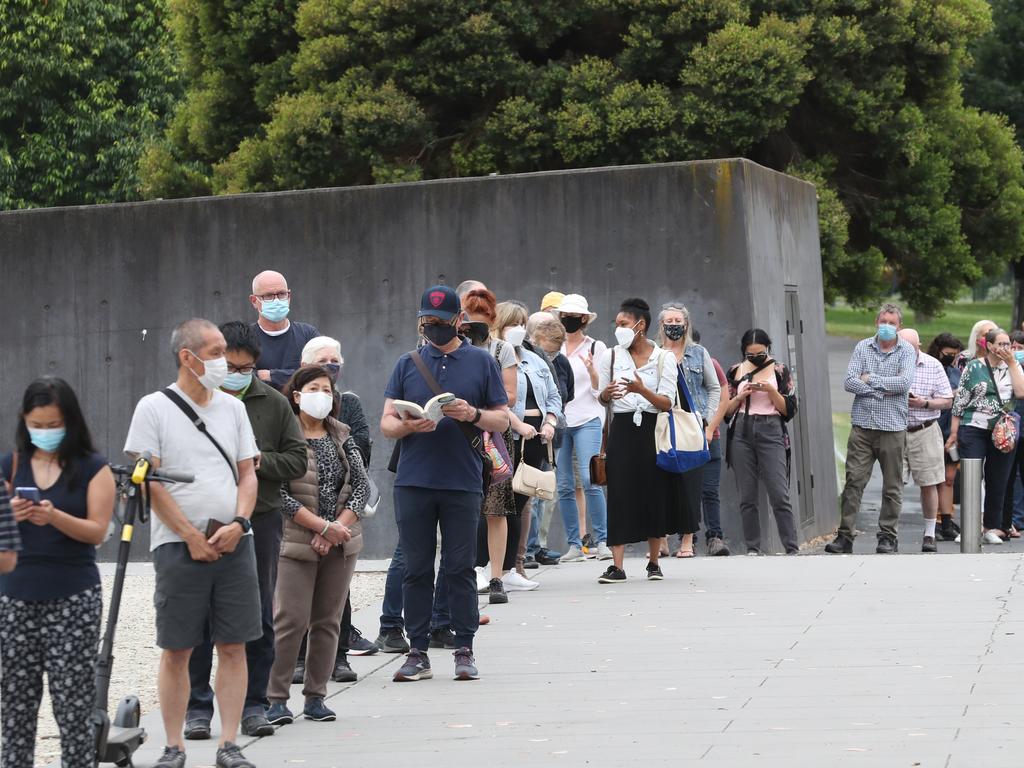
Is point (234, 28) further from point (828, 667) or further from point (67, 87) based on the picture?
point (828, 667)

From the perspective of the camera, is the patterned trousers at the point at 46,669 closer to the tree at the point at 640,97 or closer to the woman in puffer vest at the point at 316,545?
the woman in puffer vest at the point at 316,545

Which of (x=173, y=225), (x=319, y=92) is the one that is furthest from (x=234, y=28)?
(x=173, y=225)

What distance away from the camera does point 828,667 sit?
334 inches

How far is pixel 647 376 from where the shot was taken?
450 inches

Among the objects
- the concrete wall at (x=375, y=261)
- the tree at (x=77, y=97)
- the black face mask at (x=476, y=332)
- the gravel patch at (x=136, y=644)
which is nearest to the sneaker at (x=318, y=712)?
the gravel patch at (x=136, y=644)

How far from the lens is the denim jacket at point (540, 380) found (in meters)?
11.4

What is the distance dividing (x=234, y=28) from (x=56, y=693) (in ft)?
64.2

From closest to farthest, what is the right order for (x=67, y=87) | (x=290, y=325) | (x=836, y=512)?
1. (x=290, y=325)
2. (x=836, y=512)
3. (x=67, y=87)

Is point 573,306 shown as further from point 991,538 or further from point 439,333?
point 991,538

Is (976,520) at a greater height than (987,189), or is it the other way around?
(987,189)

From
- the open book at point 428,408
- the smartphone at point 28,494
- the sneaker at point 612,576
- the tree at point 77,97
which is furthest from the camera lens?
the tree at point 77,97

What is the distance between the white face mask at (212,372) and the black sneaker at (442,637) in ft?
11.0

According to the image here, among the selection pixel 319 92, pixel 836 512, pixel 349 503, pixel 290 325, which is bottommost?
Result: pixel 836 512

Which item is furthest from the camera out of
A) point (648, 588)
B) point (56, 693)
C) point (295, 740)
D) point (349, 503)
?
point (648, 588)
